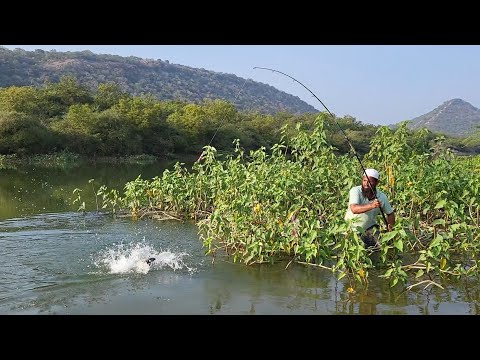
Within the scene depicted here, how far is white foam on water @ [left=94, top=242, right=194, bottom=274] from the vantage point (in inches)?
257

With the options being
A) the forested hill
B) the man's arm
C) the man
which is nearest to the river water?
the man

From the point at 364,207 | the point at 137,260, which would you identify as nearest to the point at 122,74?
the point at 137,260

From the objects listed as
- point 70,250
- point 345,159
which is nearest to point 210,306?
point 70,250

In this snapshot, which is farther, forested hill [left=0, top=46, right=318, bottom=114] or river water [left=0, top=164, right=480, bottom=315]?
forested hill [left=0, top=46, right=318, bottom=114]

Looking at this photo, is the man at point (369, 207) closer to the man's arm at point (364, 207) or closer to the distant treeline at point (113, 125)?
the man's arm at point (364, 207)

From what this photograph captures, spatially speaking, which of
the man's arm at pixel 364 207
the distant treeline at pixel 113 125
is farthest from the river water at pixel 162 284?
the distant treeline at pixel 113 125

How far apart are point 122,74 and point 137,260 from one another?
113 m

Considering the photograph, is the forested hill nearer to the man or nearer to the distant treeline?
the distant treeline

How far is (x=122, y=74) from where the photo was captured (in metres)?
114

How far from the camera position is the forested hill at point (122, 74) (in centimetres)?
8600

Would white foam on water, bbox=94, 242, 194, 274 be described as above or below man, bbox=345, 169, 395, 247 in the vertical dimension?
below

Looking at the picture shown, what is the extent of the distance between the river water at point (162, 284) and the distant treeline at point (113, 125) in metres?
19.6

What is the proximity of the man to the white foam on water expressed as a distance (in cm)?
225
